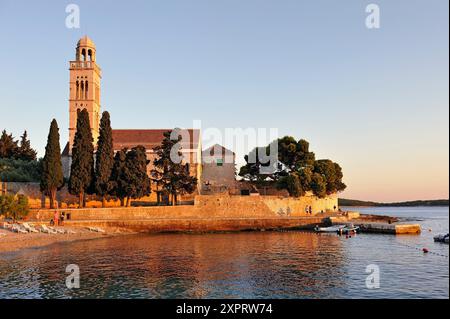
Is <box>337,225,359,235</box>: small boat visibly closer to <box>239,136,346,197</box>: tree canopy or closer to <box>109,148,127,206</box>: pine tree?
<box>239,136,346,197</box>: tree canopy

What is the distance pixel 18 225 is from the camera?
133 ft

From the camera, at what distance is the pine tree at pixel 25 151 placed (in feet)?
227

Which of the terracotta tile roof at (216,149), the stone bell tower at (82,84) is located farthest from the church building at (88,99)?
the terracotta tile roof at (216,149)

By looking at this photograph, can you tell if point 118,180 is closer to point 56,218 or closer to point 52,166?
point 52,166

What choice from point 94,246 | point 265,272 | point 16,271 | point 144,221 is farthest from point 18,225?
point 265,272

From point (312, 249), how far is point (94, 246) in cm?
1960

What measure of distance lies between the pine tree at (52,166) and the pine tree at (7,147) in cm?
2037

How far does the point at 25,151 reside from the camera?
7094 cm

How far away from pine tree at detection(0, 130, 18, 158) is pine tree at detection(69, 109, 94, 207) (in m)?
22.1

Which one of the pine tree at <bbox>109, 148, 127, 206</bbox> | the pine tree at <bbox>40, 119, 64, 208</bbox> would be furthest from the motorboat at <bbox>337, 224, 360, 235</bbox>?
the pine tree at <bbox>40, 119, 64, 208</bbox>

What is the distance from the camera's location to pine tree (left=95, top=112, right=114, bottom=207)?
168 feet

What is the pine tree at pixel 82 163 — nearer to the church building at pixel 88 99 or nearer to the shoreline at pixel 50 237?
the shoreline at pixel 50 237

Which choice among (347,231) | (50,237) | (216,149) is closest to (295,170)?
(216,149)

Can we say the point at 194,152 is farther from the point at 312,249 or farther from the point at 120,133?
the point at 312,249
